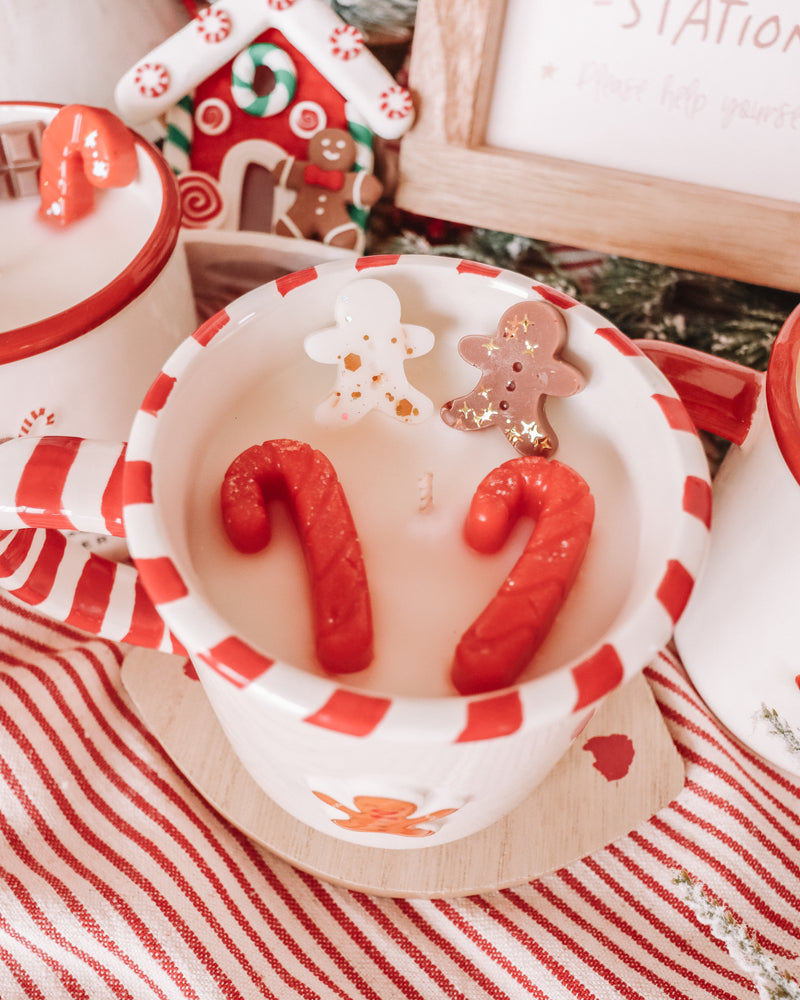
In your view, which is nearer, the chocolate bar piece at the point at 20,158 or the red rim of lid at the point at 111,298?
the red rim of lid at the point at 111,298

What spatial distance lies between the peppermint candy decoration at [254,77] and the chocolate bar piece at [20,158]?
18 cm

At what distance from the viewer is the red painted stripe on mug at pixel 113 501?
0.47 metres

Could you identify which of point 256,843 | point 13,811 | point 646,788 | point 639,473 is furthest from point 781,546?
point 13,811

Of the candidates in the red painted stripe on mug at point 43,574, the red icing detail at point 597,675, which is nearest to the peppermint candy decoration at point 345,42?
the red painted stripe on mug at point 43,574

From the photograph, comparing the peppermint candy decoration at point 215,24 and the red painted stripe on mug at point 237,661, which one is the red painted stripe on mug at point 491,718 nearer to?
the red painted stripe on mug at point 237,661

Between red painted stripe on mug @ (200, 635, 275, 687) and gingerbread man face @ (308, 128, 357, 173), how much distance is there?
53 centimetres

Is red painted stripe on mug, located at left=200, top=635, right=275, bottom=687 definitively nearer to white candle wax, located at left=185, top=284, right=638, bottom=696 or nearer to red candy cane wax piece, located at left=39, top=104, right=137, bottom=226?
white candle wax, located at left=185, top=284, right=638, bottom=696

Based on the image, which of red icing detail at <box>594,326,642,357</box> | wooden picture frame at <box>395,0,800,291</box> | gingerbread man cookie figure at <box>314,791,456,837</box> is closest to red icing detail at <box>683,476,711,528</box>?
red icing detail at <box>594,326,642,357</box>

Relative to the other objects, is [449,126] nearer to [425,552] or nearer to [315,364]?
[315,364]

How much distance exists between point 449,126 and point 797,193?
295 millimetres

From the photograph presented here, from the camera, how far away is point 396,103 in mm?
696

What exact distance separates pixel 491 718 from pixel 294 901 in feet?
1.03

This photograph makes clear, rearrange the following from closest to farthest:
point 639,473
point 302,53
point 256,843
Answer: point 639,473 < point 256,843 < point 302,53

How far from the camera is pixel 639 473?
19.9 inches
